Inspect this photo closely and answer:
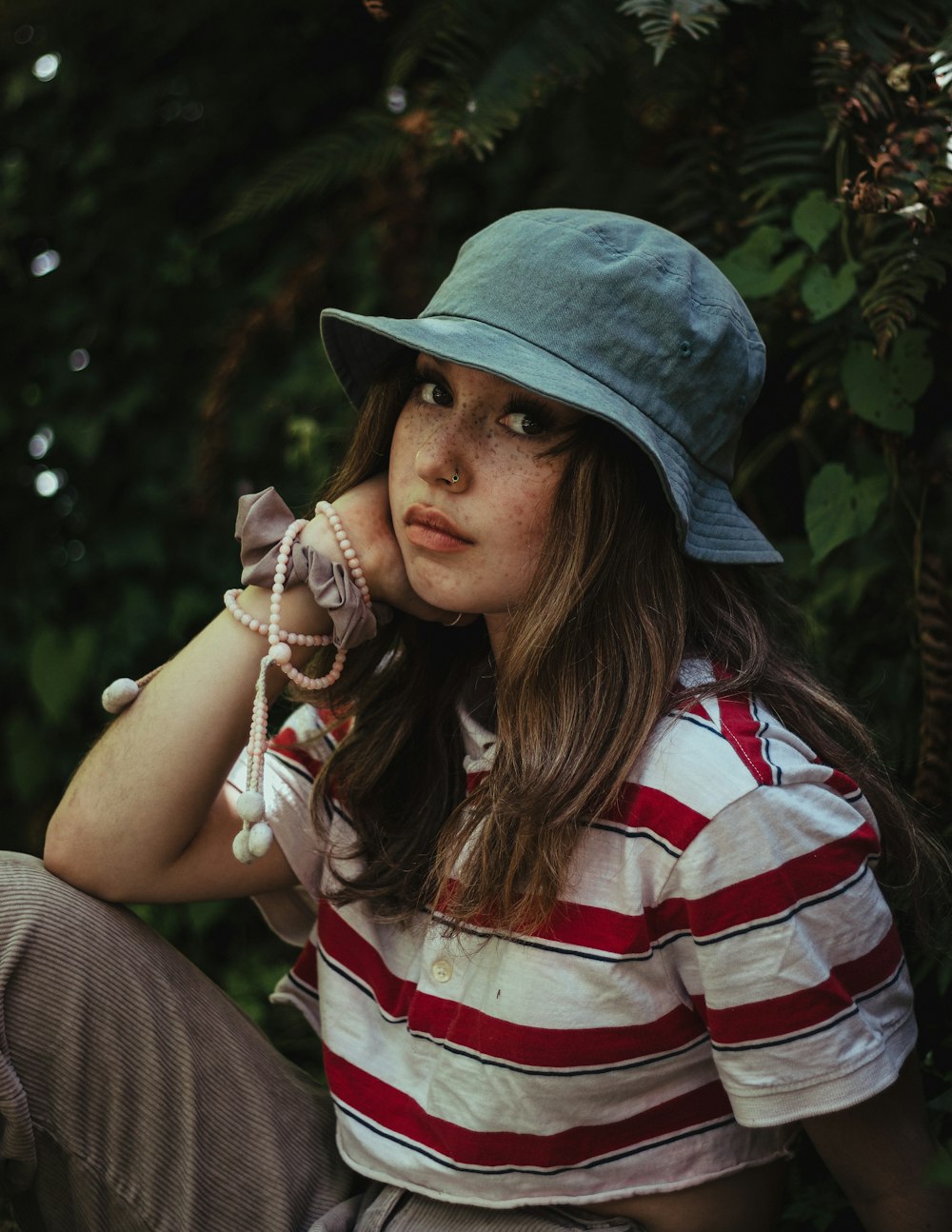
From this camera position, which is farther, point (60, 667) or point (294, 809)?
point (60, 667)

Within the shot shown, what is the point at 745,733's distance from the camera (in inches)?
63.1

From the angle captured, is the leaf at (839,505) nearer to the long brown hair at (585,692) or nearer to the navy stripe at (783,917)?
the long brown hair at (585,692)

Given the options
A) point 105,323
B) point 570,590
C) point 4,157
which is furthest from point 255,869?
point 4,157

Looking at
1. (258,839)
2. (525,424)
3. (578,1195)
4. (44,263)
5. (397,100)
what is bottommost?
(578,1195)

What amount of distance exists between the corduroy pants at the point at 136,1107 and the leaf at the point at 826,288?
1.41 metres

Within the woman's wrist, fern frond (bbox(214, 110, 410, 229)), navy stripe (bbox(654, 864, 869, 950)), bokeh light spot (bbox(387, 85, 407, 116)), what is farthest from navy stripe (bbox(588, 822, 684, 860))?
bokeh light spot (bbox(387, 85, 407, 116))

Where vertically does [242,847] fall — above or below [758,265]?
below

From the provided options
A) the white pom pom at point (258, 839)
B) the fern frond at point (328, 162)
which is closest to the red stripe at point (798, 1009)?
the white pom pom at point (258, 839)

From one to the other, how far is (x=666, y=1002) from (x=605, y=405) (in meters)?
0.76

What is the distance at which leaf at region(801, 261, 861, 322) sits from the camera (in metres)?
2.06

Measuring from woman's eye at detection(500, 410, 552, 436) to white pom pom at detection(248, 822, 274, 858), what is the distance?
61 centimetres

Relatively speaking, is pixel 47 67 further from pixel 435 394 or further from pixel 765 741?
pixel 765 741

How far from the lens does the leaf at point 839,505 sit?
84.7 inches

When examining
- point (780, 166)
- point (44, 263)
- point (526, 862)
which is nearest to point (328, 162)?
point (780, 166)
